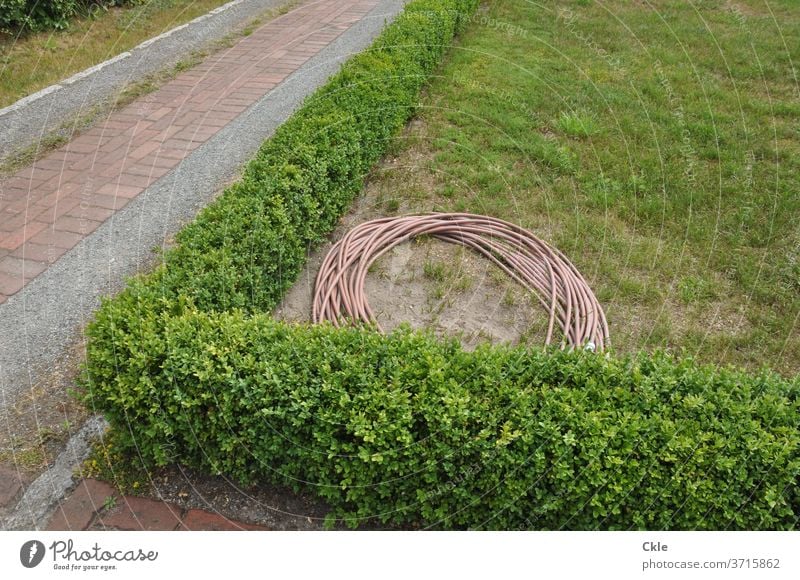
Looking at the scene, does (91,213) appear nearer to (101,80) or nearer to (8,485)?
(8,485)

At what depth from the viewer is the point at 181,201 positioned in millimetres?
5766

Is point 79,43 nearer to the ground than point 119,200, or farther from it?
farther from it

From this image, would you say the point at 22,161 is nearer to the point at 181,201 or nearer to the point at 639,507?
the point at 181,201

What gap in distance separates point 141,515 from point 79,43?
747cm

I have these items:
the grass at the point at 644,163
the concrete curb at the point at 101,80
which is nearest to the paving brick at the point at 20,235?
the concrete curb at the point at 101,80

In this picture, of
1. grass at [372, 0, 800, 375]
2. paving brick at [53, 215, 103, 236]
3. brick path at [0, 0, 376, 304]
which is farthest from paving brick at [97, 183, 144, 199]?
grass at [372, 0, 800, 375]

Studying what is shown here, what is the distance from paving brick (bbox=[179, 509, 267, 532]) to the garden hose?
141 cm

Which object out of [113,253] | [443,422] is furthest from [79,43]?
[443,422]

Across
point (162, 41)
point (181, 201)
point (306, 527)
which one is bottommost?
point (306, 527)

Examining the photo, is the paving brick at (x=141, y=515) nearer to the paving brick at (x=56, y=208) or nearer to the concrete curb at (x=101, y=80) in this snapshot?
the paving brick at (x=56, y=208)

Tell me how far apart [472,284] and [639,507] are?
2496 mm

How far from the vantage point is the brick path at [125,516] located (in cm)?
322

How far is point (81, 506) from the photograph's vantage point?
10.8 feet
